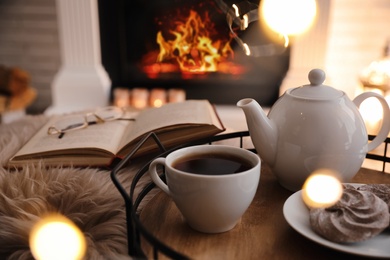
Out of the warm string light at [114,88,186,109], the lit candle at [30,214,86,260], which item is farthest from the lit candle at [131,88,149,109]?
the lit candle at [30,214,86,260]

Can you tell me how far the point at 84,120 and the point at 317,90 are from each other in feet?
1.67

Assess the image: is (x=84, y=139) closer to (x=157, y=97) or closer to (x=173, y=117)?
(x=173, y=117)

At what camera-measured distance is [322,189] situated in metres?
0.55

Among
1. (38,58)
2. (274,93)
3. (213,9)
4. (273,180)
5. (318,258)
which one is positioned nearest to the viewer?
(318,258)

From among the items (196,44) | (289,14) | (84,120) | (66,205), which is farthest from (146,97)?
(66,205)

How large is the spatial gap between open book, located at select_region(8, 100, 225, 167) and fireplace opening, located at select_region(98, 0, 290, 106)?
88 centimetres

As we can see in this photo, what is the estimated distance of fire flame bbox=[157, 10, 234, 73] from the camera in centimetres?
160

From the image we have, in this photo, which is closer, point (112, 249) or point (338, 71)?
point (112, 249)

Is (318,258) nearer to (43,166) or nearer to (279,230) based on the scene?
(279,230)

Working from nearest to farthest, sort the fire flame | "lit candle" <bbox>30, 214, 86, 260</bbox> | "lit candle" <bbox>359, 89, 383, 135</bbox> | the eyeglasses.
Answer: "lit candle" <bbox>30, 214, 86, 260</bbox> < the eyeglasses < "lit candle" <bbox>359, 89, 383, 135</bbox> < the fire flame

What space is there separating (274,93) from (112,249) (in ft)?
4.75

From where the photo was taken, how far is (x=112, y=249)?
1.82ft

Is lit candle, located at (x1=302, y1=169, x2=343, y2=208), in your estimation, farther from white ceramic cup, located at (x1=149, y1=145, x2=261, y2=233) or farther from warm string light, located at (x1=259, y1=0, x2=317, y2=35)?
warm string light, located at (x1=259, y1=0, x2=317, y2=35)

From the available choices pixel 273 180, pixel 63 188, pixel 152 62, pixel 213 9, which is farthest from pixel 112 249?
pixel 152 62
